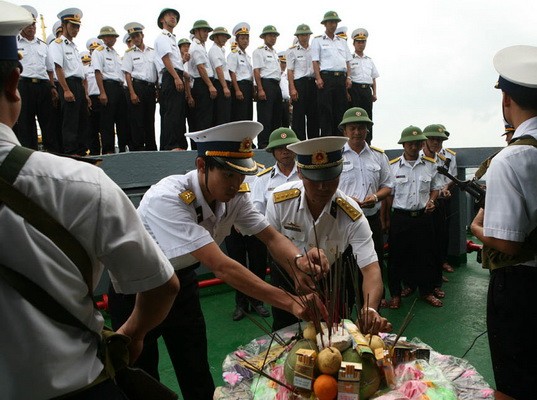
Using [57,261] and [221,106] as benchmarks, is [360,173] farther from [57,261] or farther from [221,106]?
[57,261]

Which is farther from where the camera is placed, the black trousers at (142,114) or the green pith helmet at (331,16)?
the green pith helmet at (331,16)

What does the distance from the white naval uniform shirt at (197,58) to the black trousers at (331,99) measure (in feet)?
6.12

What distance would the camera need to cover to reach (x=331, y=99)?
7.50 metres

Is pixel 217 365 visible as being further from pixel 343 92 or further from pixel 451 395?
pixel 343 92

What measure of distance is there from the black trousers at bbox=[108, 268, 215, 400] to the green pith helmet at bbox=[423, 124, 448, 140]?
4.16 meters

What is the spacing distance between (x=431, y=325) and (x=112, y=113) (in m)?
5.02

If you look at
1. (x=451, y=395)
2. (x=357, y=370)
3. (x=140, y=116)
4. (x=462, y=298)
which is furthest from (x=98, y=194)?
(x=140, y=116)

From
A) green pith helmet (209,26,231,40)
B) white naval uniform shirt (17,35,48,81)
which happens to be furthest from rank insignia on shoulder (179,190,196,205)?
green pith helmet (209,26,231,40)

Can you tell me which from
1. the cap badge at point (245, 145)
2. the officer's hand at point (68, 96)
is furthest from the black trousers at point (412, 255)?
the officer's hand at point (68, 96)

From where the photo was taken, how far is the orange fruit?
1.34 meters

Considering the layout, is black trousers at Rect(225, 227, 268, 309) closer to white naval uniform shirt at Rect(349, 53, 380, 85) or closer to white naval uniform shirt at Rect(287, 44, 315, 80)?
white naval uniform shirt at Rect(287, 44, 315, 80)

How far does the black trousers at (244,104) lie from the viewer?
7258 millimetres

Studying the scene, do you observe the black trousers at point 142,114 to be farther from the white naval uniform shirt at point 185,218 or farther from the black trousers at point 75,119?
the white naval uniform shirt at point 185,218

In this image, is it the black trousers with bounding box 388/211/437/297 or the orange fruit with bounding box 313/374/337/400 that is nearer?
the orange fruit with bounding box 313/374/337/400
